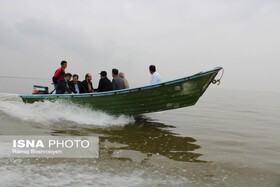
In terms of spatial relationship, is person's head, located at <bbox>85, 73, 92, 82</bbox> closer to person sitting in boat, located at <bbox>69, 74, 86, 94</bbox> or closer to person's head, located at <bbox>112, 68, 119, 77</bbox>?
person sitting in boat, located at <bbox>69, 74, 86, 94</bbox>

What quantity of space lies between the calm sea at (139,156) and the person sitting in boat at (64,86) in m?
0.49

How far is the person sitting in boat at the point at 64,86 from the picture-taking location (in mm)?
9844

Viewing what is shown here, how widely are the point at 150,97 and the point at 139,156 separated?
10.6ft

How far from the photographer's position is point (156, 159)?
5.71 metres

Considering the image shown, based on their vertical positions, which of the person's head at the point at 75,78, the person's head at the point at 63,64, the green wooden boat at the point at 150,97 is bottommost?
the green wooden boat at the point at 150,97

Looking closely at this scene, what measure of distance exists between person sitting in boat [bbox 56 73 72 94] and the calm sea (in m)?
0.49

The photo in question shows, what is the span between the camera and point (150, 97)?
885 centimetres

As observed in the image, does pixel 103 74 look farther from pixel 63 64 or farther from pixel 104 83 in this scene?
pixel 63 64

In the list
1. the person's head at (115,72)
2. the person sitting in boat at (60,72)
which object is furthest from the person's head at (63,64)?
the person's head at (115,72)

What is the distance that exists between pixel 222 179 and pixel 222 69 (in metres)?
4.07

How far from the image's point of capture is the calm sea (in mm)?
4484

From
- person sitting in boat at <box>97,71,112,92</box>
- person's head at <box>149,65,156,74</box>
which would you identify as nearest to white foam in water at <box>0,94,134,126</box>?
person sitting in boat at <box>97,71,112,92</box>

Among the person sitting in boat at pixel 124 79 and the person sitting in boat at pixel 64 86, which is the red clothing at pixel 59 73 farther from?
the person sitting in boat at pixel 124 79

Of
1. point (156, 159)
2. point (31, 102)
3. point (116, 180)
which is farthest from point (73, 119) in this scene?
point (116, 180)
